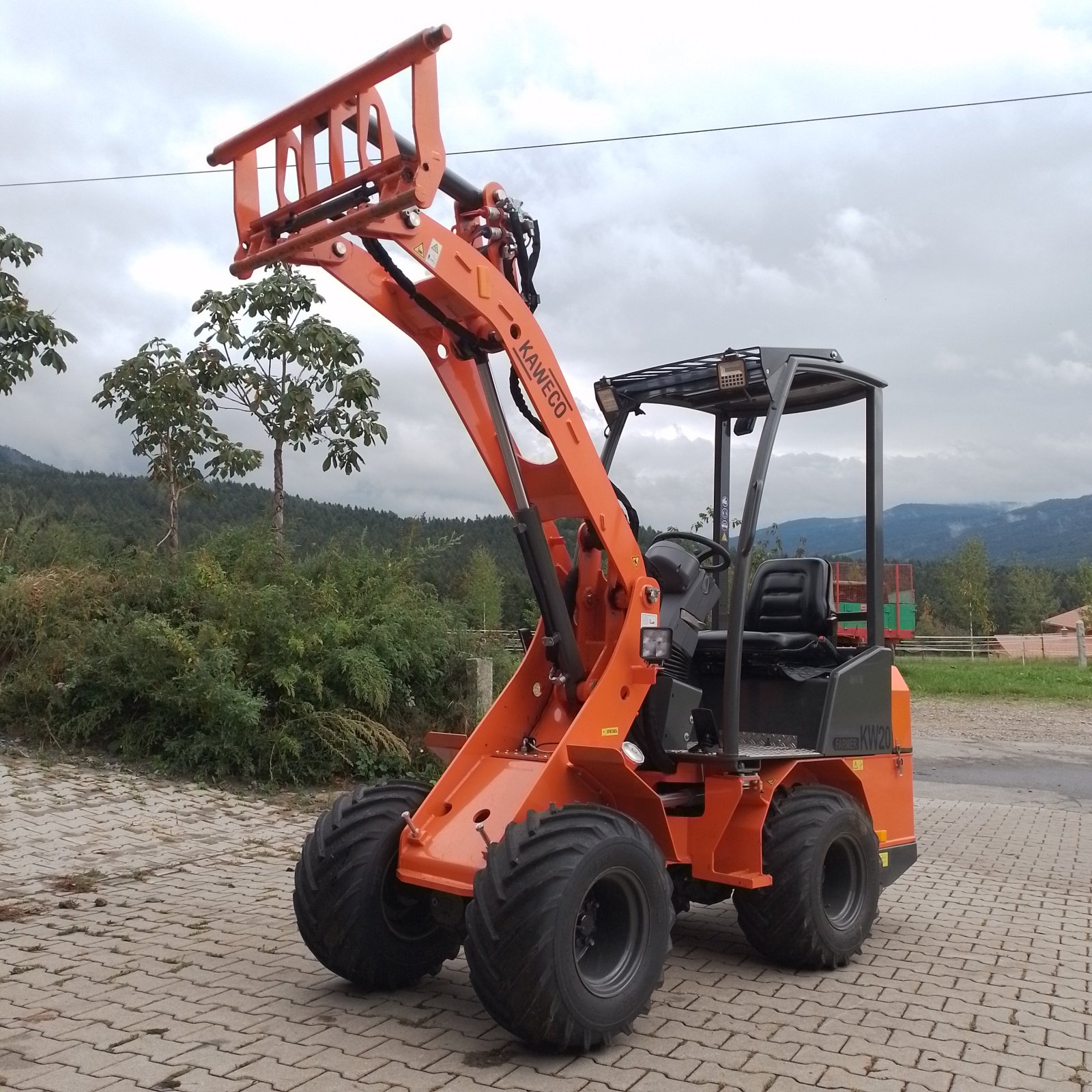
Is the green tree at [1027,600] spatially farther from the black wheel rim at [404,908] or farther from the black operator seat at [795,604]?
the black wheel rim at [404,908]

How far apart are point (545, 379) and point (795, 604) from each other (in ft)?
7.84

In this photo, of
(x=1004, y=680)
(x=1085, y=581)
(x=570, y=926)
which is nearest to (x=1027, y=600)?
(x=1085, y=581)

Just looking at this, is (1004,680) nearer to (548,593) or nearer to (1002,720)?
(1002,720)

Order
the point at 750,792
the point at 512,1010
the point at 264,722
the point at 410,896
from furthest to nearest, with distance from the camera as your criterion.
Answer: the point at 264,722 < the point at 750,792 < the point at 410,896 < the point at 512,1010

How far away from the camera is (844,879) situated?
20.0ft

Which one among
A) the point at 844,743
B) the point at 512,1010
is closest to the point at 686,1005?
the point at 512,1010

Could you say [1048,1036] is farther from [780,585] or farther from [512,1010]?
[780,585]

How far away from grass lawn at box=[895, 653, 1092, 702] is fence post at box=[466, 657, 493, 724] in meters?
13.8

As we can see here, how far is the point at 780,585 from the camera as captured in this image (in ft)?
22.9

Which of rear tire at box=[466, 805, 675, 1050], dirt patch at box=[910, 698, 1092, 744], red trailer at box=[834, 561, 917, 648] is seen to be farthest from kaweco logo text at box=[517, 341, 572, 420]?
dirt patch at box=[910, 698, 1092, 744]

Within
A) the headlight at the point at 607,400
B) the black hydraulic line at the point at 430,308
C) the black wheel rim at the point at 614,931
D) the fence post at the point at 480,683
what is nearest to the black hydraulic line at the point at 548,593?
the black hydraulic line at the point at 430,308

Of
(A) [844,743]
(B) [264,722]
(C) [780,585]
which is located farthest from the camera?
→ (B) [264,722]

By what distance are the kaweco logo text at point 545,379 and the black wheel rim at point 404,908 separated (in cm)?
213

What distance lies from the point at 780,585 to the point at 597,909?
284 cm
